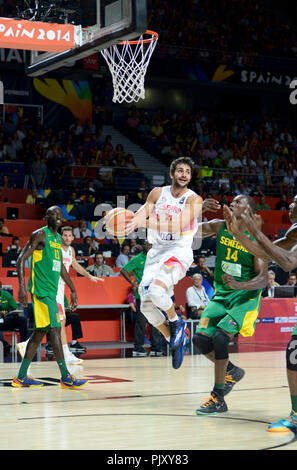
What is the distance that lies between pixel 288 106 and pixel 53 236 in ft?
76.0

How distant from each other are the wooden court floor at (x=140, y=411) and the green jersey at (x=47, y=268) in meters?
1.13

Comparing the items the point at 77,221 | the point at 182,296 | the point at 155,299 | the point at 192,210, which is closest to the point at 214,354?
the point at 155,299

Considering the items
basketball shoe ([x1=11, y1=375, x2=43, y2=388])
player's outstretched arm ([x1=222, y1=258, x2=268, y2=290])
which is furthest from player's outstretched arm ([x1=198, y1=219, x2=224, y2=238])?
basketball shoe ([x1=11, y1=375, x2=43, y2=388])

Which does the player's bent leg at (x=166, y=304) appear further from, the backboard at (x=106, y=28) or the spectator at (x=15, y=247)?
the spectator at (x=15, y=247)

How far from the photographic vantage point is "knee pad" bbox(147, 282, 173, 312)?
6.42 metres

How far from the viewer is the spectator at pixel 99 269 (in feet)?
43.4

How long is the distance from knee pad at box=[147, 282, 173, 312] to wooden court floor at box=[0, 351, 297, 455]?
3.20 feet

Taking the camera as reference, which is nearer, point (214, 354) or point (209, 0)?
point (214, 354)

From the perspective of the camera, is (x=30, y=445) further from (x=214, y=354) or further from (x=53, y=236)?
(x=53, y=236)

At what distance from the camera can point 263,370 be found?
379 inches

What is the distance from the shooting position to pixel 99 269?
13.3 m

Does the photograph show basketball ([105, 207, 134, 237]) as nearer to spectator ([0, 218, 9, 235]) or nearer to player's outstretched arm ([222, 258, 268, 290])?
player's outstretched arm ([222, 258, 268, 290])

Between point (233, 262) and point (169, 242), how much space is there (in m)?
0.72

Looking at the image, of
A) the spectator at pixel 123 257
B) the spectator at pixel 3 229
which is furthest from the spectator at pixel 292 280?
the spectator at pixel 3 229
